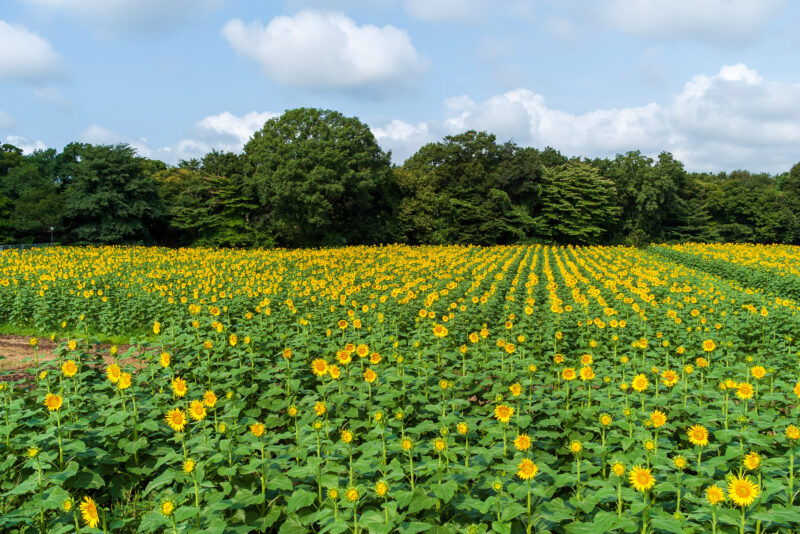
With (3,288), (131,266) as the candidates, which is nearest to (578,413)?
(3,288)

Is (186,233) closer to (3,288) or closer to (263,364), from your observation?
(3,288)

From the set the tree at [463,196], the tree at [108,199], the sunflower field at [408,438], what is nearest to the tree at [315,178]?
the tree at [463,196]

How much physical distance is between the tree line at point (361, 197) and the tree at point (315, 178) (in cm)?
10

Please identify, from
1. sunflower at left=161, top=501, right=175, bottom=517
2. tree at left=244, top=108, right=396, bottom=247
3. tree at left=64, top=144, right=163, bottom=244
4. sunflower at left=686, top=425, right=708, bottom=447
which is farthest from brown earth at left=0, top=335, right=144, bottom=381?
tree at left=64, top=144, right=163, bottom=244

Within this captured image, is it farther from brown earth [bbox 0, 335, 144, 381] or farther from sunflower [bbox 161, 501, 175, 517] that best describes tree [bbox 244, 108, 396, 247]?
sunflower [bbox 161, 501, 175, 517]

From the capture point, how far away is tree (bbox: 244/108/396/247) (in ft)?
99.2

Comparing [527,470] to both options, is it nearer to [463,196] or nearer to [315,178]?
[315,178]

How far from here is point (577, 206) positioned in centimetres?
4300

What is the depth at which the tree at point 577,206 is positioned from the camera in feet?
140

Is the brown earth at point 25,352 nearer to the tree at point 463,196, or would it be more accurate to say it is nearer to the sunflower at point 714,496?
the sunflower at point 714,496

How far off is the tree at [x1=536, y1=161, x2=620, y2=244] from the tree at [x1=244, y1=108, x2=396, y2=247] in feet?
55.2

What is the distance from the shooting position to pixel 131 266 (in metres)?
15.0

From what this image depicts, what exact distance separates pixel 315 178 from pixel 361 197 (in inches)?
171

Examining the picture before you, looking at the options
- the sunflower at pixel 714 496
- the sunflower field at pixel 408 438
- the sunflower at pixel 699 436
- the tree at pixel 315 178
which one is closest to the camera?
the sunflower at pixel 714 496
